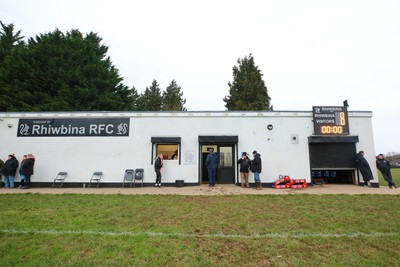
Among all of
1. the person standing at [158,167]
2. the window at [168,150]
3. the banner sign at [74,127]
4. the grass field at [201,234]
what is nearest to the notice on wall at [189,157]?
the window at [168,150]

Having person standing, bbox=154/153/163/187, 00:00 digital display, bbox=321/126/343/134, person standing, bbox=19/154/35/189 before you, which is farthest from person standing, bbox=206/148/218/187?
person standing, bbox=19/154/35/189

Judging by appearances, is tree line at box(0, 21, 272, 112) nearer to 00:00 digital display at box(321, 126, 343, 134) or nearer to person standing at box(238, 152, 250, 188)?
person standing at box(238, 152, 250, 188)

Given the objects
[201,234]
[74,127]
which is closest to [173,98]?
[74,127]

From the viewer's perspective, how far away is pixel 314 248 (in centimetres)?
338

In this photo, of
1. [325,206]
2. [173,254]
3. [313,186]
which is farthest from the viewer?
[313,186]

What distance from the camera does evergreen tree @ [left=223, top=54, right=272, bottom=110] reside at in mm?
26016

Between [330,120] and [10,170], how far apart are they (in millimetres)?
16870

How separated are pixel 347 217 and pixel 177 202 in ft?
15.7

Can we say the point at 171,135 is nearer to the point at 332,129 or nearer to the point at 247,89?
the point at 332,129

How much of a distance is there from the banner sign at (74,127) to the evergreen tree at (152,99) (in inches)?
852

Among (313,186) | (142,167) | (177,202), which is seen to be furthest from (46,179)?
(313,186)

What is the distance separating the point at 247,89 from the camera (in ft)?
86.5

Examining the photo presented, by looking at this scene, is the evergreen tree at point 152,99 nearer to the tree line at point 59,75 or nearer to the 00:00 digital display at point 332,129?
the tree line at point 59,75

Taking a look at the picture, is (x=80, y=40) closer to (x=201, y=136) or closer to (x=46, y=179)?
(x=46, y=179)
